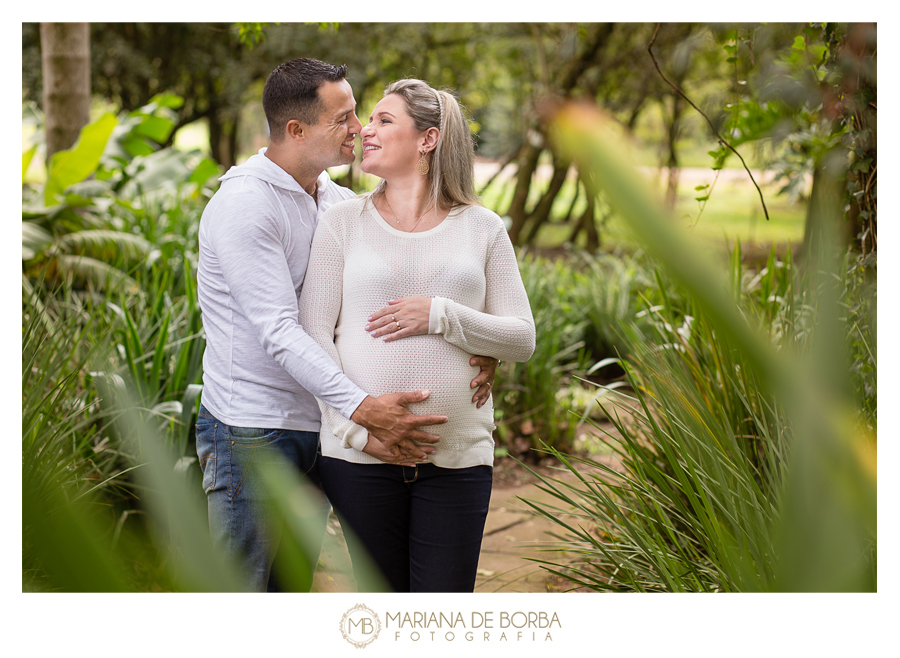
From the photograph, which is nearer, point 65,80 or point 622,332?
point 622,332

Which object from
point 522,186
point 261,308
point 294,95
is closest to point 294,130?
point 294,95

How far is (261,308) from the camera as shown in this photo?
1613 millimetres

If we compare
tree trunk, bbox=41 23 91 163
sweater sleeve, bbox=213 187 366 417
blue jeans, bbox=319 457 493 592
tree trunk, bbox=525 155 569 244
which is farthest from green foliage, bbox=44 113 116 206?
tree trunk, bbox=525 155 569 244

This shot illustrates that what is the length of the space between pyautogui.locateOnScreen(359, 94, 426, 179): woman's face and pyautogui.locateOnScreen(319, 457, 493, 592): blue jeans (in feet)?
2.40

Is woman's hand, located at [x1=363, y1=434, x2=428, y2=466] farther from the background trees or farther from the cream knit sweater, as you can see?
the background trees

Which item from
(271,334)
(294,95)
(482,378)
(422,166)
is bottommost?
(482,378)

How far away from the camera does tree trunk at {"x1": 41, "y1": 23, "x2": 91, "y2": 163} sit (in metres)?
4.16

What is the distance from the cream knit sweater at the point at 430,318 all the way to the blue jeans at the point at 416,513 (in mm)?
45

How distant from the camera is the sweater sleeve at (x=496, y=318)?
1.63 meters

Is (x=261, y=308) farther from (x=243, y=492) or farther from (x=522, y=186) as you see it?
(x=522, y=186)

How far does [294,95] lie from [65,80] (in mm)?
3427
